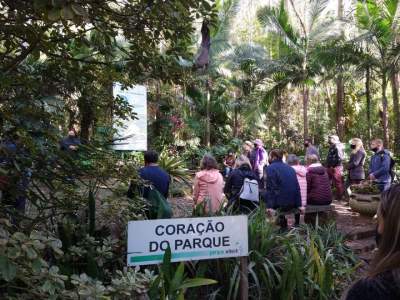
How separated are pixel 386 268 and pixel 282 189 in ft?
16.2

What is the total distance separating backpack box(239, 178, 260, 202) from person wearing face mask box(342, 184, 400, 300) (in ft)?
15.6

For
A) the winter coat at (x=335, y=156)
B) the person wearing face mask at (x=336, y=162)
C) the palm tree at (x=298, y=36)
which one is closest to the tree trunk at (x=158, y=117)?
the palm tree at (x=298, y=36)

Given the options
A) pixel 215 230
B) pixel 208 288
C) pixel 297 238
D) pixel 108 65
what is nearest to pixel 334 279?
pixel 297 238

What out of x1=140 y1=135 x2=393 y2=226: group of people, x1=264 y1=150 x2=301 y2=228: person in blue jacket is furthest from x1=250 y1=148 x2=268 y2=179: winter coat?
x1=264 y1=150 x2=301 y2=228: person in blue jacket

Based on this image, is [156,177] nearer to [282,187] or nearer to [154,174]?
[154,174]

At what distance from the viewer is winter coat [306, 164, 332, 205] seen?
7.05 metres

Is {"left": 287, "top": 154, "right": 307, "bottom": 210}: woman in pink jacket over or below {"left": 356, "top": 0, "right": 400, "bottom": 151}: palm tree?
below

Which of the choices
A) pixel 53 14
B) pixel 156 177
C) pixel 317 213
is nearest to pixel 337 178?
pixel 317 213

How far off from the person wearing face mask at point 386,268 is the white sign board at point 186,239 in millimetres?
1807

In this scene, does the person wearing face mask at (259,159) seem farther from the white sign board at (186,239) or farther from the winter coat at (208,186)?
the white sign board at (186,239)

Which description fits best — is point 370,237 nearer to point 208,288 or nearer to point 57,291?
point 208,288

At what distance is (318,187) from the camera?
278 inches

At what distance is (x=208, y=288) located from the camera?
402 centimetres

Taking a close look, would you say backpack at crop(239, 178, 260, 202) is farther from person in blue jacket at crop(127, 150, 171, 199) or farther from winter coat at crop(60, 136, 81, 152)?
winter coat at crop(60, 136, 81, 152)
